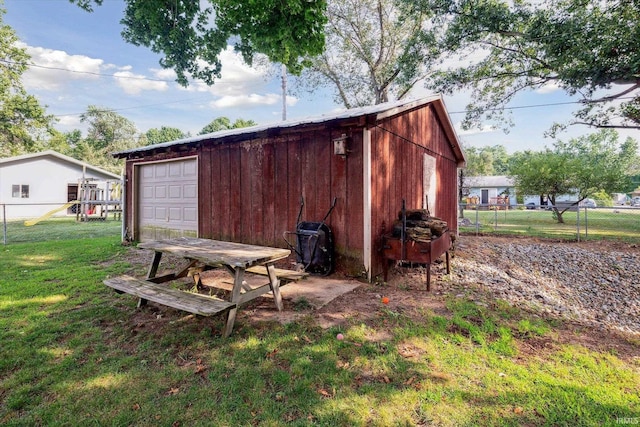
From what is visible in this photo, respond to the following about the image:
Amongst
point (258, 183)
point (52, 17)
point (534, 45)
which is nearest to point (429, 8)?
point (534, 45)

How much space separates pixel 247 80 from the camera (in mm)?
20109

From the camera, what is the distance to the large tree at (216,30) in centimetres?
438

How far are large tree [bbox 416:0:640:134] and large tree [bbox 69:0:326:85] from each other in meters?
8.47

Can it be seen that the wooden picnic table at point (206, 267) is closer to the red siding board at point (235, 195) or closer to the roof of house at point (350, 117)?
the red siding board at point (235, 195)

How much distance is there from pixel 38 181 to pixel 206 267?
63.0ft

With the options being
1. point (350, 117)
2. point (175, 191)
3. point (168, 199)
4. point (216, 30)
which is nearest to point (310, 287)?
point (350, 117)

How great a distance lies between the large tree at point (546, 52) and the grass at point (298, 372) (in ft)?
29.6

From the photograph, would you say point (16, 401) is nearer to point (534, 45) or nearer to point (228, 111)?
point (534, 45)

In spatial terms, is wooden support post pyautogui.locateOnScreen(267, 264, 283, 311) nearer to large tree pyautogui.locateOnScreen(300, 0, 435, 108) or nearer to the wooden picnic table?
the wooden picnic table

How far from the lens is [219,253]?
10.1 ft

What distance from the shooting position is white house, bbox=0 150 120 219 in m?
15.7

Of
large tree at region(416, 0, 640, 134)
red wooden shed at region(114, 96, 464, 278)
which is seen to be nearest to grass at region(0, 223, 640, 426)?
red wooden shed at region(114, 96, 464, 278)

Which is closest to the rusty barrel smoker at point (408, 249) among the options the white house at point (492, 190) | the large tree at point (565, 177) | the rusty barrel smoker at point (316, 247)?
the rusty barrel smoker at point (316, 247)

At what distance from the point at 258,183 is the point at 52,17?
953cm
